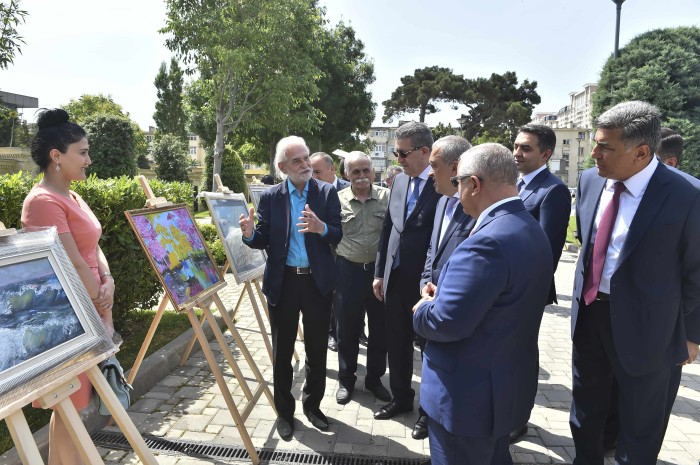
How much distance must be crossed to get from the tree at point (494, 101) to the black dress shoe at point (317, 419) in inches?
1255

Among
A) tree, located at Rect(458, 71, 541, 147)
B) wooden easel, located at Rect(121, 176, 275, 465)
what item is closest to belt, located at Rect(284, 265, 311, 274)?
wooden easel, located at Rect(121, 176, 275, 465)

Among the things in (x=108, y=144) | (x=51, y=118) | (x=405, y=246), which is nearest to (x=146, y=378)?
(x=51, y=118)

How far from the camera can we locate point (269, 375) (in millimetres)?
4723

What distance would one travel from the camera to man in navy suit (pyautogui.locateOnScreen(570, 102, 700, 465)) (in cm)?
243

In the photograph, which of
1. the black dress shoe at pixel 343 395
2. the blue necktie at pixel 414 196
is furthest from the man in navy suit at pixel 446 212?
the black dress shoe at pixel 343 395

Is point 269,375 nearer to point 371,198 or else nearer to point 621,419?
point 371,198

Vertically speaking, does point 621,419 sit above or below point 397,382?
above

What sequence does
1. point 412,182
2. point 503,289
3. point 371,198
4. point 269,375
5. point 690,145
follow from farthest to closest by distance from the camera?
point 690,145
point 269,375
point 371,198
point 412,182
point 503,289

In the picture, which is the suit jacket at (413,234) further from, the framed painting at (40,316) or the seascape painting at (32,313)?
the seascape painting at (32,313)

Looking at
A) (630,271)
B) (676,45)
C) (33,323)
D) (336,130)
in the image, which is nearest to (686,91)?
(676,45)

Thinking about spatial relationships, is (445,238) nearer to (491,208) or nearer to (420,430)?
(491,208)

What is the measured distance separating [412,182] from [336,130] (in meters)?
25.3

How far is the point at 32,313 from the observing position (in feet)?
6.40

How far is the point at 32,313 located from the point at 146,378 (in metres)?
2.54
